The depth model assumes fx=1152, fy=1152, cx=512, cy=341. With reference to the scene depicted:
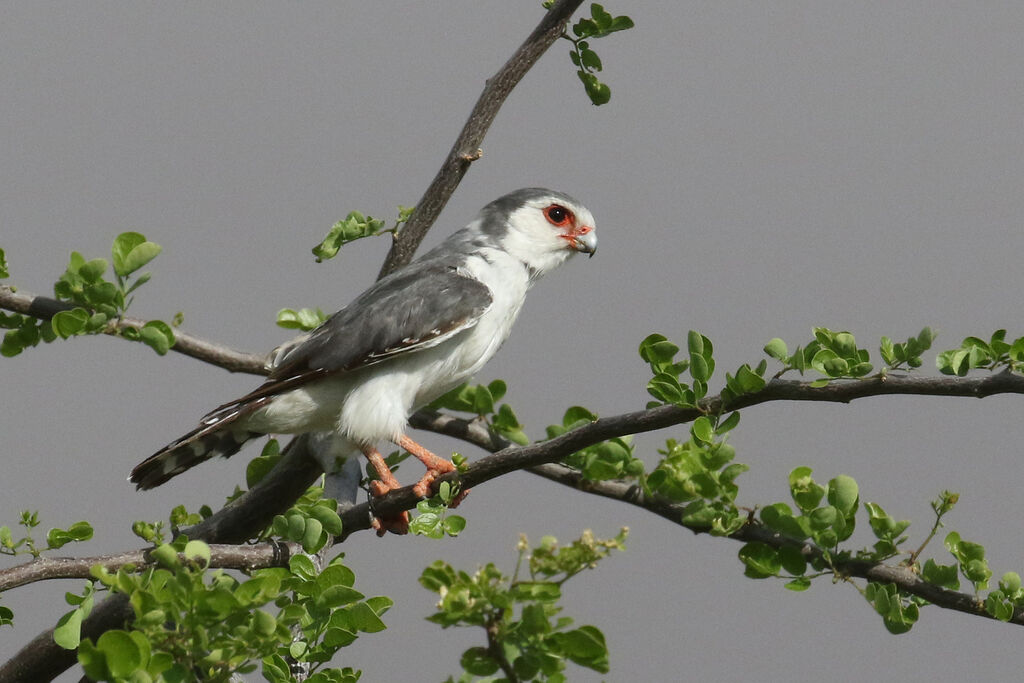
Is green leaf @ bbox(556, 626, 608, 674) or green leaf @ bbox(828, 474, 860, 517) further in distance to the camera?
green leaf @ bbox(828, 474, 860, 517)

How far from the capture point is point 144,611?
6.04 feet

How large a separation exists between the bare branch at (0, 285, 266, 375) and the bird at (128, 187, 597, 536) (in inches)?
3.0

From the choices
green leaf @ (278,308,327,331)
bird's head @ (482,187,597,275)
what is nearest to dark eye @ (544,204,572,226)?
bird's head @ (482,187,597,275)

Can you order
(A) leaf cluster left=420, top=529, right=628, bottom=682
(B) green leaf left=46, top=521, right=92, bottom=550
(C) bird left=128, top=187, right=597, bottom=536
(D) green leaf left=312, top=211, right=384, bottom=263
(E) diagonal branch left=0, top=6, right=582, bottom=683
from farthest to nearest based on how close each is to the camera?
(D) green leaf left=312, top=211, right=384, bottom=263 → (C) bird left=128, top=187, right=597, bottom=536 → (E) diagonal branch left=0, top=6, right=582, bottom=683 → (B) green leaf left=46, top=521, right=92, bottom=550 → (A) leaf cluster left=420, top=529, right=628, bottom=682

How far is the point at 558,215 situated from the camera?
3.76m

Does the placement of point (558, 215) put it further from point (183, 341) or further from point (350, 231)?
point (183, 341)

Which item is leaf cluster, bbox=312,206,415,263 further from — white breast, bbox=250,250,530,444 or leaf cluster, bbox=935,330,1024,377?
leaf cluster, bbox=935,330,1024,377

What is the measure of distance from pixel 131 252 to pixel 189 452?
2.44ft

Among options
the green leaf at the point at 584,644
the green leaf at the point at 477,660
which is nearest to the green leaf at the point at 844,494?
the green leaf at the point at 584,644

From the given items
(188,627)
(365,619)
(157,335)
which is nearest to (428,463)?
(157,335)

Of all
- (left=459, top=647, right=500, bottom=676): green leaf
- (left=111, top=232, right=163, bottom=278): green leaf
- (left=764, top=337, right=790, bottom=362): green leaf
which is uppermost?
(left=111, top=232, right=163, bottom=278): green leaf

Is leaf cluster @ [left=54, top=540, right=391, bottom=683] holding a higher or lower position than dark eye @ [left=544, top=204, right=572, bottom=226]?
lower

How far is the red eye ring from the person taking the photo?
3750 millimetres

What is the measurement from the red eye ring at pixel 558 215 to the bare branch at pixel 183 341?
40.9 inches
